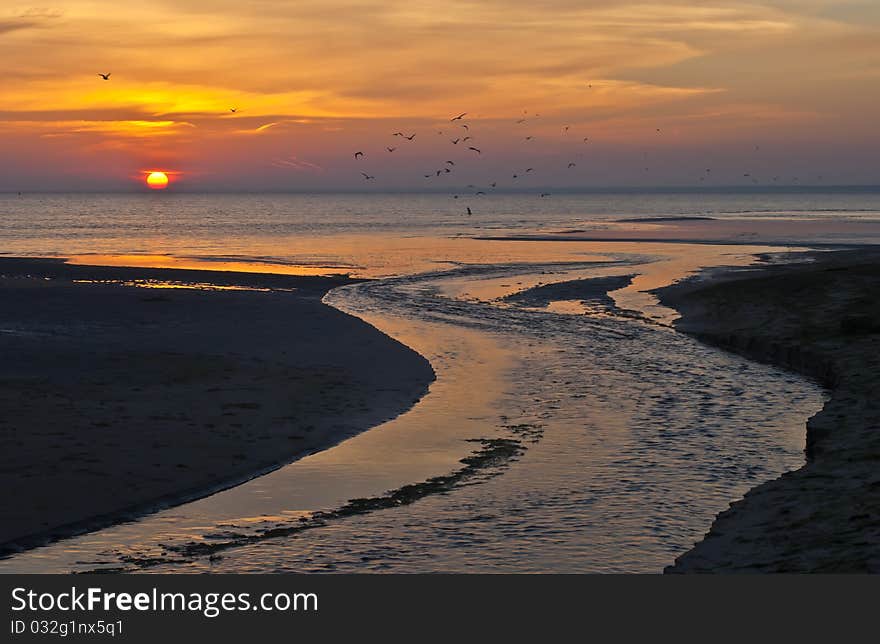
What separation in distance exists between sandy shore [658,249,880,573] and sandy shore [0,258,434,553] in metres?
8.64

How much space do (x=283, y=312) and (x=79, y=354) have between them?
12185 millimetres

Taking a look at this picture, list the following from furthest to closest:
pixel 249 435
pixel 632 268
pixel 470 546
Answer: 1. pixel 632 268
2. pixel 249 435
3. pixel 470 546

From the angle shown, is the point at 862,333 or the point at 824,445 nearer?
the point at 824,445

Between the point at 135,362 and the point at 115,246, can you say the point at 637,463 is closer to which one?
the point at 135,362

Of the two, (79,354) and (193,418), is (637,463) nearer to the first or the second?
(193,418)

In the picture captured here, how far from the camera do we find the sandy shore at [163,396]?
16.4 m

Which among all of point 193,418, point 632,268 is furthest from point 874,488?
point 632,268

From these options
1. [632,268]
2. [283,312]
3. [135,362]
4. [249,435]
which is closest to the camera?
[249,435]

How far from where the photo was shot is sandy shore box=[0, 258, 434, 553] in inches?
647

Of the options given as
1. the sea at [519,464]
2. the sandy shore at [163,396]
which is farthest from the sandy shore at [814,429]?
the sandy shore at [163,396]

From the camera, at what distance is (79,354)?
28156 mm

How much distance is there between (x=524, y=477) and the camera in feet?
58.3

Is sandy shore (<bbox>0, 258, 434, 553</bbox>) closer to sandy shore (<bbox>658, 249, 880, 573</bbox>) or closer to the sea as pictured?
the sea

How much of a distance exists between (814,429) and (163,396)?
13730 millimetres
